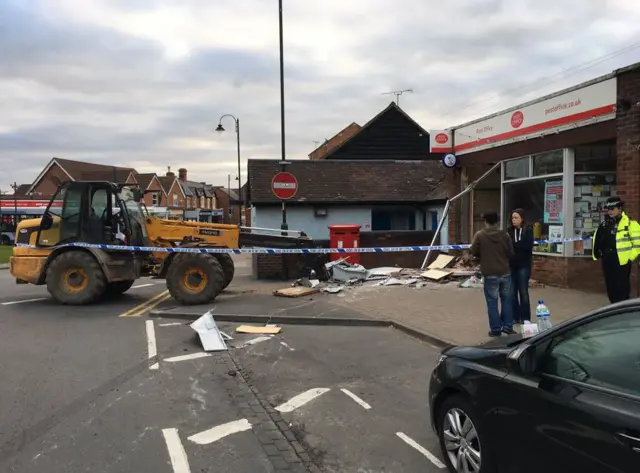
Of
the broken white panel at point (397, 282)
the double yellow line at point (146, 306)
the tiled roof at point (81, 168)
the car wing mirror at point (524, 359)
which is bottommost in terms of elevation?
the double yellow line at point (146, 306)

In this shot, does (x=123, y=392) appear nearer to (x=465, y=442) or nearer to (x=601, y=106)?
(x=465, y=442)

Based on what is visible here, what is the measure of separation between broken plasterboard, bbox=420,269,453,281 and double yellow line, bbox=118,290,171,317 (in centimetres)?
616

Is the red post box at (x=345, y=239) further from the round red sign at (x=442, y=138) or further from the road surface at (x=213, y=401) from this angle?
the road surface at (x=213, y=401)

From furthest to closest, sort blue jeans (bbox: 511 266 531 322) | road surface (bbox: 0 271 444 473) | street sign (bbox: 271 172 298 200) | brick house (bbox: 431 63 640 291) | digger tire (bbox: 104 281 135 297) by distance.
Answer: street sign (bbox: 271 172 298 200) → digger tire (bbox: 104 281 135 297) → brick house (bbox: 431 63 640 291) → blue jeans (bbox: 511 266 531 322) → road surface (bbox: 0 271 444 473)

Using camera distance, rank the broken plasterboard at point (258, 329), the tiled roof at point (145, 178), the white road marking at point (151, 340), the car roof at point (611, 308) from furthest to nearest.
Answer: the tiled roof at point (145, 178) → the broken plasterboard at point (258, 329) → the white road marking at point (151, 340) → the car roof at point (611, 308)

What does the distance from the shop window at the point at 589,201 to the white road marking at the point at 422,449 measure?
8.20 metres

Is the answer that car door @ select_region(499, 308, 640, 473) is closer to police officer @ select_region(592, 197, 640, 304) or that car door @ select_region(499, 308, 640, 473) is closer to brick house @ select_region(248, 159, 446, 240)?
police officer @ select_region(592, 197, 640, 304)

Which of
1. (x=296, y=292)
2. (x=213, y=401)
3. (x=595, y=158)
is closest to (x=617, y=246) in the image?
(x=595, y=158)

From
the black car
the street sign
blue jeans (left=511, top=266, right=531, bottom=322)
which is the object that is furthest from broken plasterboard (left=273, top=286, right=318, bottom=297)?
the black car

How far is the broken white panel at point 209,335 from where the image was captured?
24.2 feet

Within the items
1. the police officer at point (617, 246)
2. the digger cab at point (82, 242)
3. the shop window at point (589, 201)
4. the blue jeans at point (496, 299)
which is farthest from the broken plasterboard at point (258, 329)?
the shop window at point (589, 201)

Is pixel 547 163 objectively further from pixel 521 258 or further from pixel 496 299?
pixel 496 299

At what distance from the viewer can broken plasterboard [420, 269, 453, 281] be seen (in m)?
12.8

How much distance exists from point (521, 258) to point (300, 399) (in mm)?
4155
